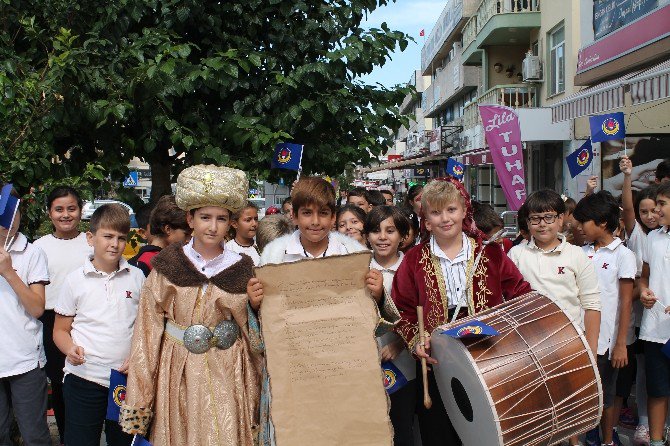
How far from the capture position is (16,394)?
3801 millimetres

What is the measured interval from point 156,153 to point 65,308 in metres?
2.95

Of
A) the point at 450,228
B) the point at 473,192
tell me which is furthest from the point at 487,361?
the point at 473,192

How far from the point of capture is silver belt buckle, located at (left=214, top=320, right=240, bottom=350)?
3311mm

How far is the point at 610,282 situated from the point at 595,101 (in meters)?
7.26

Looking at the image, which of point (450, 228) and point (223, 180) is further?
point (450, 228)

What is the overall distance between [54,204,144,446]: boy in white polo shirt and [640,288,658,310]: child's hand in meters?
3.26

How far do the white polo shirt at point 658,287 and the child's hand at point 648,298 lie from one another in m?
0.04

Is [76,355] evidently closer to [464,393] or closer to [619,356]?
[464,393]

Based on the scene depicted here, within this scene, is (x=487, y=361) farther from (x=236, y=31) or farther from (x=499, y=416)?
(x=236, y=31)

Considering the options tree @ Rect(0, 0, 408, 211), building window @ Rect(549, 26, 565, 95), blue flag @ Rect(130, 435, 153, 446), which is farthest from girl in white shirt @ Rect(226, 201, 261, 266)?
building window @ Rect(549, 26, 565, 95)

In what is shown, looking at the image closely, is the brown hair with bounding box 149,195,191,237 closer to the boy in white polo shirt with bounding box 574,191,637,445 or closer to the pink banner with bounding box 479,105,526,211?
the boy in white polo shirt with bounding box 574,191,637,445

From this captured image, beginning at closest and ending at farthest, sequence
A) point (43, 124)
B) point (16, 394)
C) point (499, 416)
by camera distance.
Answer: point (499, 416), point (16, 394), point (43, 124)

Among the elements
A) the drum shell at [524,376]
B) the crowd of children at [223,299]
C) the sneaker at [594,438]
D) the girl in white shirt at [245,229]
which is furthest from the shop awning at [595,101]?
the drum shell at [524,376]

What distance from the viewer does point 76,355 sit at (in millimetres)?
3555
